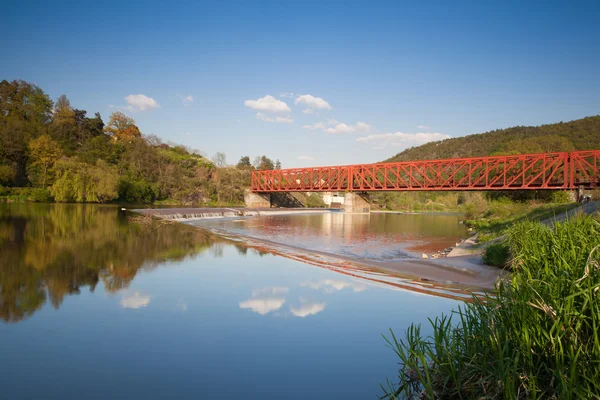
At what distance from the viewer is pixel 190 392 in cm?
412

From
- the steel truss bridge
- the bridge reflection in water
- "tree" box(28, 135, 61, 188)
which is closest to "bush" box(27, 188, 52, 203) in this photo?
"tree" box(28, 135, 61, 188)

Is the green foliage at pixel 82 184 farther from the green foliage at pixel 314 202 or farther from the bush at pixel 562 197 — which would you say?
the bush at pixel 562 197

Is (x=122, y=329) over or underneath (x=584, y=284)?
underneath

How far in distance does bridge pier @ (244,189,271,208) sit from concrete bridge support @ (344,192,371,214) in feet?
41.6

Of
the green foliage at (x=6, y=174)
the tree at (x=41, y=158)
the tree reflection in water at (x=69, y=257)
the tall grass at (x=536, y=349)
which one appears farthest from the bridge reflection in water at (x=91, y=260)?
the tree at (x=41, y=158)

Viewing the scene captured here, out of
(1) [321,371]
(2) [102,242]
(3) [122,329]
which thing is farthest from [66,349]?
(2) [102,242]

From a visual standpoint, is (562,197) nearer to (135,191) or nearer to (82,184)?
(82,184)

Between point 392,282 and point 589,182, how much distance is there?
117 feet

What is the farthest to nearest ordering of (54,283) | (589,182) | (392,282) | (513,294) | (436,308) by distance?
(589,182) < (392,282) < (54,283) < (436,308) < (513,294)

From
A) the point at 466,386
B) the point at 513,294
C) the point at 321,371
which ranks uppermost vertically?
the point at 513,294

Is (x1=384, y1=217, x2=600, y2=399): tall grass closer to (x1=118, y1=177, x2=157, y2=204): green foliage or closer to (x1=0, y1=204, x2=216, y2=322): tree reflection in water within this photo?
(x1=0, y1=204, x2=216, y2=322): tree reflection in water

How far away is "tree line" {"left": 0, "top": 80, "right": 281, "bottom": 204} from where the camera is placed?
44250 mm

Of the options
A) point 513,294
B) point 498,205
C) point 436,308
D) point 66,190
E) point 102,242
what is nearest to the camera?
point 513,294

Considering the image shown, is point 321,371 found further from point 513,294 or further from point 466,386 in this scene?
point 513,294
